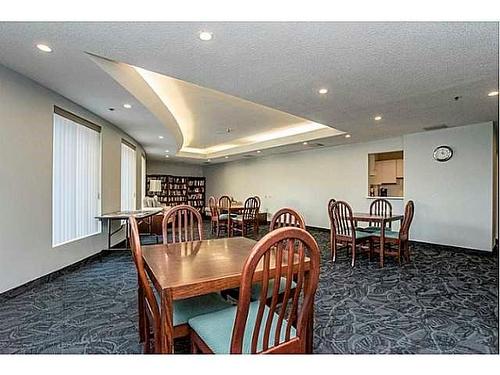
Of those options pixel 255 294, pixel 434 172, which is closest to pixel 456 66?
pixel 255 294

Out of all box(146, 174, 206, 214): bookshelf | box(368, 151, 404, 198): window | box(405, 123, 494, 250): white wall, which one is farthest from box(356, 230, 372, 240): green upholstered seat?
box(146, 174, 206, 214): bookshelf

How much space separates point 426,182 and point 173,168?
29.2ft

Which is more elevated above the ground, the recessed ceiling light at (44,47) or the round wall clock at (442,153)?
the recessed ceiling light at (44,47)

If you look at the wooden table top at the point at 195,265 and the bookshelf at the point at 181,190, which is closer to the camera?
the wooden table top at the point at 195,265

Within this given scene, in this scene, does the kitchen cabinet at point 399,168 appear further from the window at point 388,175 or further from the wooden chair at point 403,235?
the wooden chair at point 403,235

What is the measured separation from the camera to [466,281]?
11.5 feet

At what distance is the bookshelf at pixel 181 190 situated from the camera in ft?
37.2

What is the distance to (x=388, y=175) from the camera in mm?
7703

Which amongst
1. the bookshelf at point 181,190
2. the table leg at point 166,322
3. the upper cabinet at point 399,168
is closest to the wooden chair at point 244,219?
the upper cabinet at point 399,168

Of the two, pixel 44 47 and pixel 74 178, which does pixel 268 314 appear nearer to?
pixel 44 47

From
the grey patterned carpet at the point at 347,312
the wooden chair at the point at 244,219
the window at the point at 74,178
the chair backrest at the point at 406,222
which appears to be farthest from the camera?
the wooden chair at the point at 244,219

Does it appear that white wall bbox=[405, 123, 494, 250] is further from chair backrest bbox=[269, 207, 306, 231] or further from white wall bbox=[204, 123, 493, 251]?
chair backrest bbox=[269, 207, 306, 231]

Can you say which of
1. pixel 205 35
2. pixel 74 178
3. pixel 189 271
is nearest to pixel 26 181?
pixel 74 178

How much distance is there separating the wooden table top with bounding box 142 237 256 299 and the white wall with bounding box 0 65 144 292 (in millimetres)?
1786
